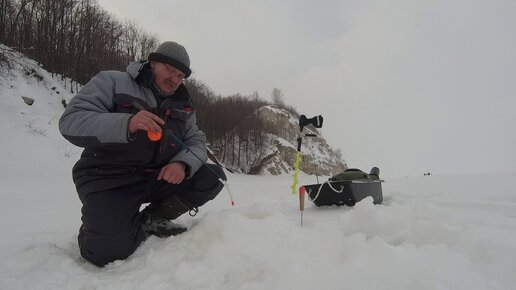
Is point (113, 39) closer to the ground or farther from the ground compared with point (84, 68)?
farther from the ground

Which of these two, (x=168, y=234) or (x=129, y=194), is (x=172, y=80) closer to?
(x=129, y=194)

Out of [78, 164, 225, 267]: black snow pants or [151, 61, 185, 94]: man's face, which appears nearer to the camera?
[78, 164, 225, 267]: black snow pants

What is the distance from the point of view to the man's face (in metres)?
2.25

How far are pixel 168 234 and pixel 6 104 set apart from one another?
12.3m

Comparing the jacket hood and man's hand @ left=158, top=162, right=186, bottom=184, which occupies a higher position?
the jacket hood

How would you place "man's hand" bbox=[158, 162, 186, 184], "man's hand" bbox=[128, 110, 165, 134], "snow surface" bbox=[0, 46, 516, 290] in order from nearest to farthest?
"snow surface" bbox=[0, 46, 516, 290]
"man's hand" bbox=[128, 110, 165, 134]
"man's hand" bbox=[158, 162, 186, 184]

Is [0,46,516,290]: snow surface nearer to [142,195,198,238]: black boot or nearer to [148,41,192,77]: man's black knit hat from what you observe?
[142,195,198,238]: black boot

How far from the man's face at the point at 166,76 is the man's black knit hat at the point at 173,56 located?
0.03 metres

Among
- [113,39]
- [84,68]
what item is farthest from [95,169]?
[113,39]

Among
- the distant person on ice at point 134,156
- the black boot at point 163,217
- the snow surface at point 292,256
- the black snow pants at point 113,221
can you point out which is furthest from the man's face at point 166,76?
the snow surface at point 292,256

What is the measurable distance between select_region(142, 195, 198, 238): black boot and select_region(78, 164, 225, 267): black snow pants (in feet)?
0.23

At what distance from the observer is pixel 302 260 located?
1.50m

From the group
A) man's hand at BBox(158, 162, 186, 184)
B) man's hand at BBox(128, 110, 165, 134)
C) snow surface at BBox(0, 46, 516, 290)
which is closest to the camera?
snow surface at BBox(0, 46, 516, 290)

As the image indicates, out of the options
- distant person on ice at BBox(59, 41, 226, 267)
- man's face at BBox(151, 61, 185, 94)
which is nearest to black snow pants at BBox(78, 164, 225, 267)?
distant person on ice at BBox(59, 41, 226, 267)
